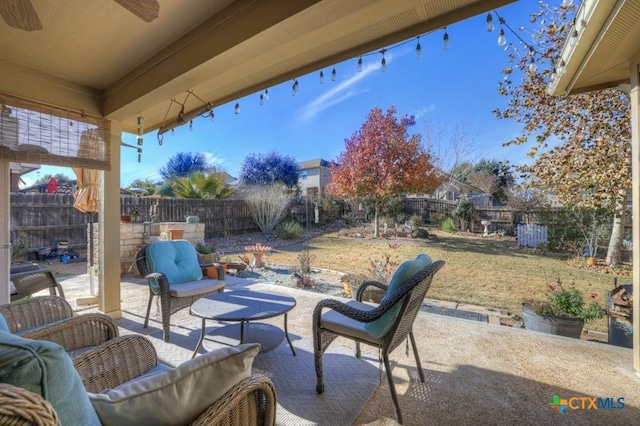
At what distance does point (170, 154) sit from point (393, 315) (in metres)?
16.4

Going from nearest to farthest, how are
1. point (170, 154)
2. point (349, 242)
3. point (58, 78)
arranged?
point (58, 78) → point (349, 242) → point (170, 154)

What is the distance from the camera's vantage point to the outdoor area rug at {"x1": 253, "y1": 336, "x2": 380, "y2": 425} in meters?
1.80

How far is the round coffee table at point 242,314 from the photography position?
223cm

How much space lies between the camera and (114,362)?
4.50 ft

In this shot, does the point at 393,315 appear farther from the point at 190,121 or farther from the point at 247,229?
the point at 247,229

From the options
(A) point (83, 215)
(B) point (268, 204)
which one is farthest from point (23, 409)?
(A) point (83, 215)

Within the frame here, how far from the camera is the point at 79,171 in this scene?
13.5ft

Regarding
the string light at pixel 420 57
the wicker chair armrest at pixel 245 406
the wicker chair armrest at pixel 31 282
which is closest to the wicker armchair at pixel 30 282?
the wicker chair armrest at pixel 31 282

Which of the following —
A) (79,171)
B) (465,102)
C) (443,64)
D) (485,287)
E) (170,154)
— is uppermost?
(170,154)

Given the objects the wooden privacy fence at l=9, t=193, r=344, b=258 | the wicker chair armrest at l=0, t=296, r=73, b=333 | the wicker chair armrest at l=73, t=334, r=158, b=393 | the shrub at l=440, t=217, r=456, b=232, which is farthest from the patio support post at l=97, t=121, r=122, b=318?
the shrub at l=440, t=217, r=456, b=232

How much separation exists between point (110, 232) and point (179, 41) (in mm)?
2217

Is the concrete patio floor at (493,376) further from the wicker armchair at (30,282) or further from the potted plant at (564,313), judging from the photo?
the wicker armchair at (30,282)

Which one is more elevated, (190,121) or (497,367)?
(190,121)

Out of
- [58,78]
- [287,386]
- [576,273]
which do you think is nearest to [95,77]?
[58,78]
